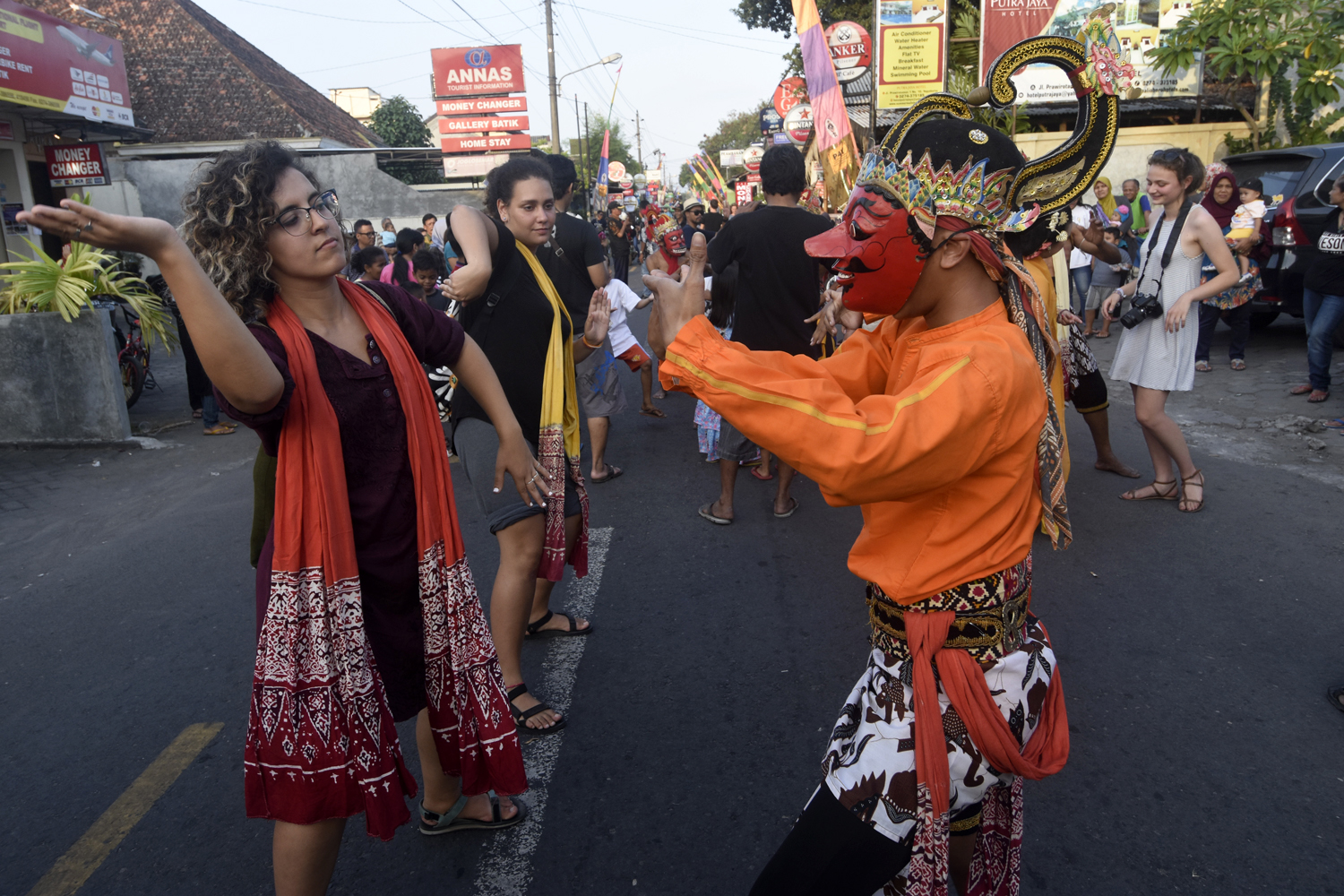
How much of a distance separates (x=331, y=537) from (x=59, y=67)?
15307mm

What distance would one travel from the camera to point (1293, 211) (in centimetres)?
868

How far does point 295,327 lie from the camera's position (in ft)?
6.37

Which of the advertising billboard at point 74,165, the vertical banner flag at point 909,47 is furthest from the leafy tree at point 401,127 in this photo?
the advertising billboard at point 74,165

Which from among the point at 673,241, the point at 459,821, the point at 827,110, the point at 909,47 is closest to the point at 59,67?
the point at 827,110

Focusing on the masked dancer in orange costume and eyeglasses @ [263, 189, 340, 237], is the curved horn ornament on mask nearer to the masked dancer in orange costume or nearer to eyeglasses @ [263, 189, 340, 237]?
the masked dancer in orange costume

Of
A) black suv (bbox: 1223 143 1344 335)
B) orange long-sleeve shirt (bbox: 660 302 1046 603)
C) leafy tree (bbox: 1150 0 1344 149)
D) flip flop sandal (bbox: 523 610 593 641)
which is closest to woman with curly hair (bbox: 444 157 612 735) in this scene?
flip flop sandal (bbox: 523 610 593 641)

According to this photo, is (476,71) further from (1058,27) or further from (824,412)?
(824,412)

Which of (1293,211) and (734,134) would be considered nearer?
(1293,211)

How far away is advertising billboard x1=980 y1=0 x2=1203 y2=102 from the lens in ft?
66.9

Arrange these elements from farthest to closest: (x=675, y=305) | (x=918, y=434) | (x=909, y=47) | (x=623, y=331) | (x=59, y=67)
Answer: (x=909, y=47) → (x=59, y=67) → (x=623, y=331) → (x=675, y=305) → (x=918, y=434)

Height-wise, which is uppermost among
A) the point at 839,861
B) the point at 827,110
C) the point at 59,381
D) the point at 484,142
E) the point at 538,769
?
the point at 484,142

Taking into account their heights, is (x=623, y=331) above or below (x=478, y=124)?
below

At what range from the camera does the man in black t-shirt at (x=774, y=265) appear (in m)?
4.89

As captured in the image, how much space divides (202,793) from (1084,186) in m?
3.17
